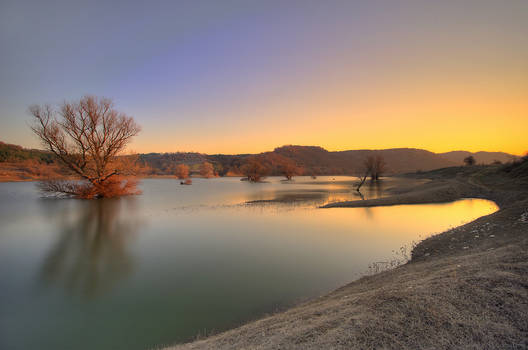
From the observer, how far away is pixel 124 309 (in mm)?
5512

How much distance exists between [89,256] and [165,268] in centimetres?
349

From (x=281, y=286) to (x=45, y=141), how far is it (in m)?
27.7

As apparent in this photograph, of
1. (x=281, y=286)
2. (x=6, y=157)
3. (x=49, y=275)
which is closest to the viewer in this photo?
(x=281, y=286)

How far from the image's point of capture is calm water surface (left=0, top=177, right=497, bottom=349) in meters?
4.95

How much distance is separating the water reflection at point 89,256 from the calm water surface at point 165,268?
0.13ft

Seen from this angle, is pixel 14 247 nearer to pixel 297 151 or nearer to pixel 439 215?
pixel 439 215

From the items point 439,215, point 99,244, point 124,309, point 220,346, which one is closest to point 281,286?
point 220,346

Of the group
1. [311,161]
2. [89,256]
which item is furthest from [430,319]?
[311,161]

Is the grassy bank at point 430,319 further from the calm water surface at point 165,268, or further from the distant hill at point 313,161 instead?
the distant hill at point 313,161

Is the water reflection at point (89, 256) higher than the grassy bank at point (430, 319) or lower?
lower

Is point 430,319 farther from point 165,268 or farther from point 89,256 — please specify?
point 89,256

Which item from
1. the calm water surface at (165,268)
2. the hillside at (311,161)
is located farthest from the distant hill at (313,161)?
the calm water surface at (165,268)

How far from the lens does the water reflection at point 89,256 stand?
22.5 feet

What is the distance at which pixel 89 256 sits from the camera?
8.94 meters
